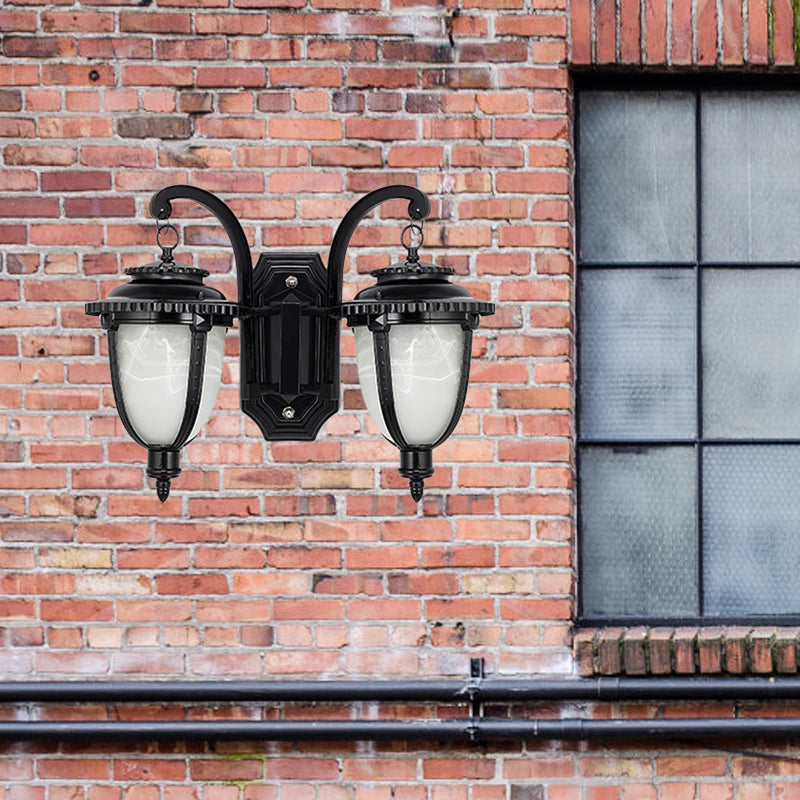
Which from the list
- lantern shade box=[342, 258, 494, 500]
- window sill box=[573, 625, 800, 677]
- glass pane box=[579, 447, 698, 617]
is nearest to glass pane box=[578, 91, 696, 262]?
glass pane box=[579, 447, 698, 617]

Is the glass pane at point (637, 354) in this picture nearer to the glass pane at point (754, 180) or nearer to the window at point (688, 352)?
the window at point (688, 352)

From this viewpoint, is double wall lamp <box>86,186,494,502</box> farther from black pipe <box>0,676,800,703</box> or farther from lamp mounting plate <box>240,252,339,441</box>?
black pipe <box>0,676,800,703</box>

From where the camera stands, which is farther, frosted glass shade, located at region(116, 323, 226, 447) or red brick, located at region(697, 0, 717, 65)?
red brick, located at region(697, 0, 717, 65)

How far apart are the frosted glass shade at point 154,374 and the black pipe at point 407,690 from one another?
43.9 inches

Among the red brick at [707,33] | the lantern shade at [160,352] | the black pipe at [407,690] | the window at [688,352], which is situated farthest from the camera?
the window at [688,352]

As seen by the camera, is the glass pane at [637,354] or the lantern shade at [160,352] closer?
the lantern shade at [160,352]

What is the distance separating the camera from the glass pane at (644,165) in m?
3.04

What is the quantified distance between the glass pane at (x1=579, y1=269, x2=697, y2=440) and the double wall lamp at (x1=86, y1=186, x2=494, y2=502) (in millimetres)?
1087

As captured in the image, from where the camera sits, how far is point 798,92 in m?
3.03

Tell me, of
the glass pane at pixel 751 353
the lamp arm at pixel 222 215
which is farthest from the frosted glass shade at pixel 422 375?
the glass pane at pixel 751 353

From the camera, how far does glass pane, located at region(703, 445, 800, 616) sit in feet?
9.88

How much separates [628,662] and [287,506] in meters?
1.01

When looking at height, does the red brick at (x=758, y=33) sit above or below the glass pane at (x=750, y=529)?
above

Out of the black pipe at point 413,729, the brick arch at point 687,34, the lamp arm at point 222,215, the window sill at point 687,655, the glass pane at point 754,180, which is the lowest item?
the black pipe at point 413,729
